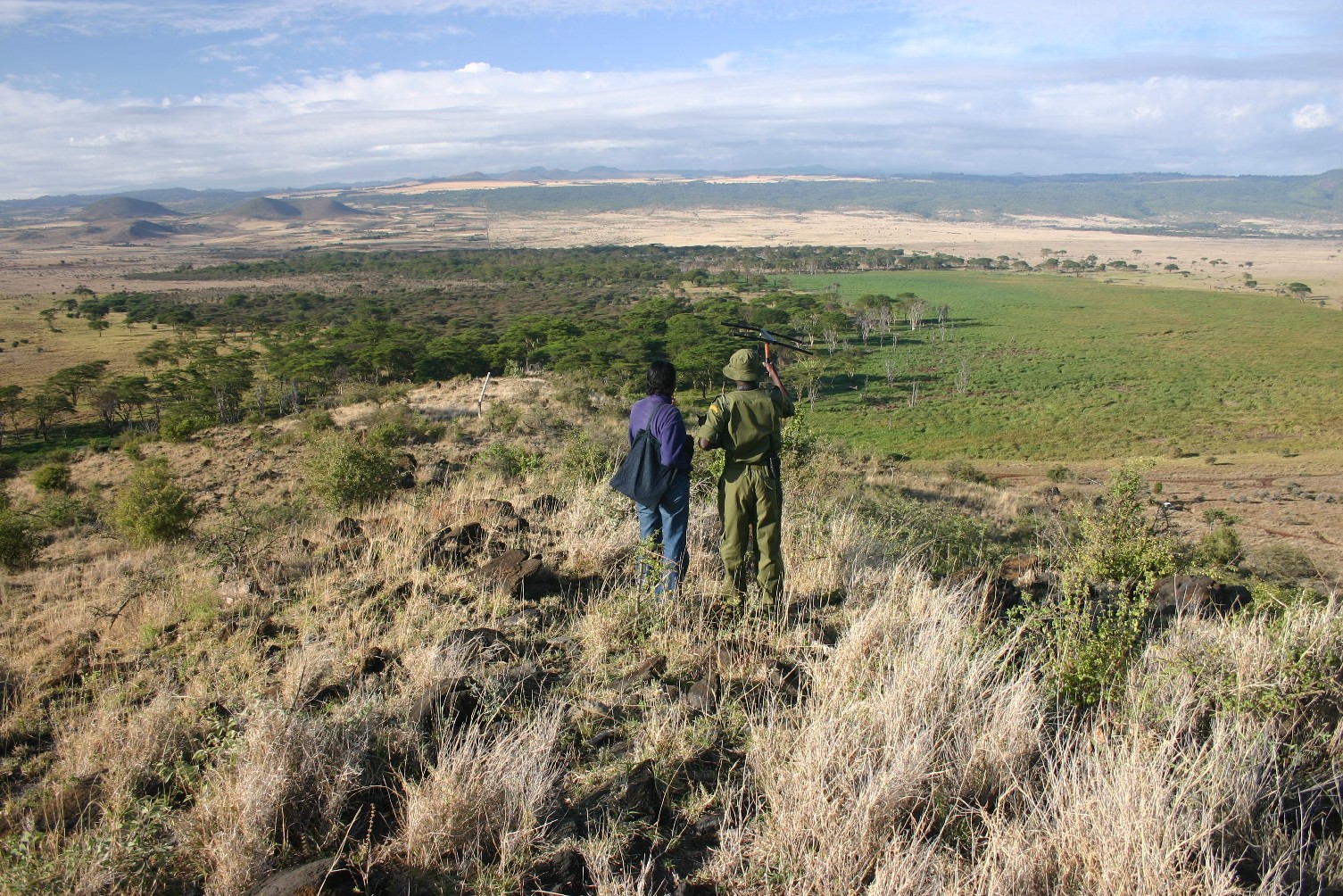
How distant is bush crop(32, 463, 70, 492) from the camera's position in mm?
22938

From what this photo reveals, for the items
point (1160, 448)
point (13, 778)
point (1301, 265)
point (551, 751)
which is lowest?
point (1160, 448)

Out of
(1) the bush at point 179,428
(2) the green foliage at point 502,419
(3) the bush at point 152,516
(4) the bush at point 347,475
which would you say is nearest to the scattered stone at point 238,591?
(4) the bush at point 347,475

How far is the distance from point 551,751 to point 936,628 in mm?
1892

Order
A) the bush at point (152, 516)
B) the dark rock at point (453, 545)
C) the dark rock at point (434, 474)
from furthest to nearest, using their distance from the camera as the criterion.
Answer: the dark rock at point (434, 474)
the bush at point (152, 516)
the dark rock at point (453, 545)

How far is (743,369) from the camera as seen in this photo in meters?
4.34

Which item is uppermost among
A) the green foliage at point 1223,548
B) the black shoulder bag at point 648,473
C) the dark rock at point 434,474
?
the black shoulder bag at point 648,473

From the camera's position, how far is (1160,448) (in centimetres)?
3459

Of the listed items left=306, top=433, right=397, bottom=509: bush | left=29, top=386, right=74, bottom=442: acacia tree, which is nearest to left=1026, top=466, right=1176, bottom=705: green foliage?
left=306, top=433, right=397, bottom=509: bush

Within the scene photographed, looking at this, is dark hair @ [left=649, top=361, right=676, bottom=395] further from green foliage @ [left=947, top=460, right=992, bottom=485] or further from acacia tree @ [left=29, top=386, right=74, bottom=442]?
acacia tree @ [left=29, top=386, right=74, bottom=442]

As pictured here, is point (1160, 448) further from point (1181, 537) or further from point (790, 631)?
point (790, 631)

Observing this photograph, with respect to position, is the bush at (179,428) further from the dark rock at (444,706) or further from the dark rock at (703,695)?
the dark rock at (703,695)

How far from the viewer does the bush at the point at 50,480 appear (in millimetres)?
22938

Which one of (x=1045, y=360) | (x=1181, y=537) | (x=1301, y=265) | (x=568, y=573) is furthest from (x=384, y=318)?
(x=1301, y=265)

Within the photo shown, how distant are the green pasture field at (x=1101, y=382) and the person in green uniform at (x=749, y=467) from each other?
50.5 ft
